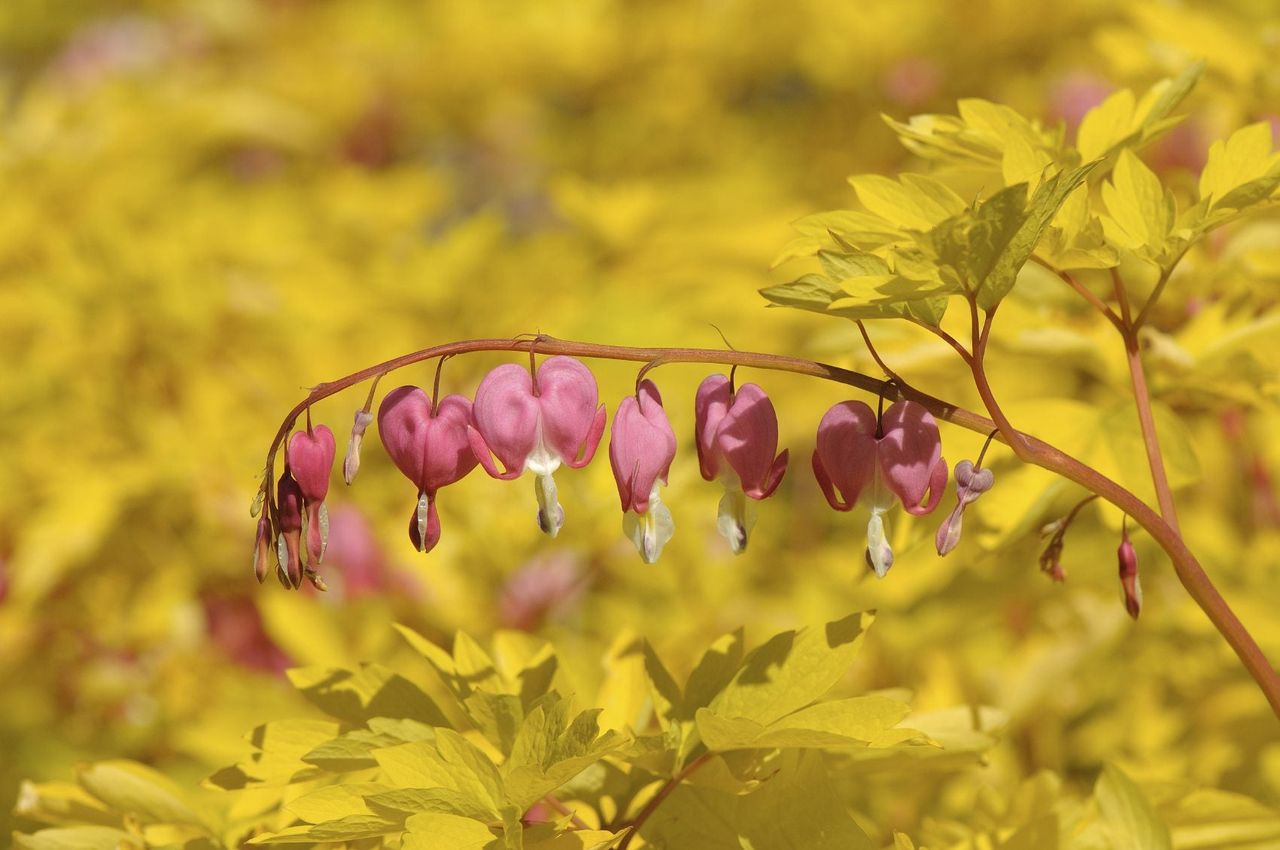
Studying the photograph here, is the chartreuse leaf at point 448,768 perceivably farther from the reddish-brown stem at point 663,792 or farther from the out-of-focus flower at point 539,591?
the out-of-focus flower at point 539,591

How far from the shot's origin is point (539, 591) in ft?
5.53

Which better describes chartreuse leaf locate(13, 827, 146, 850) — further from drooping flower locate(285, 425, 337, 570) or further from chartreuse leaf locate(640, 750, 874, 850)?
chartreuse leaf locate(640, 750, 874, 850)

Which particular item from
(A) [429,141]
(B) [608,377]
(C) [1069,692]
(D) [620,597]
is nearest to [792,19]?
(A) [429,141]

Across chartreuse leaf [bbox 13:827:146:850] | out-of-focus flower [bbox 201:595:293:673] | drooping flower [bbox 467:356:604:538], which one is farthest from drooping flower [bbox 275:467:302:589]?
out-of-focus flower [bbox 201:595:293:673]

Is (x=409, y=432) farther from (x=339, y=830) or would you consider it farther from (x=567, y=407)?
(x=339, y=830)

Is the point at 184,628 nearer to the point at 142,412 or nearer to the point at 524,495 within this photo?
the point at 142,412

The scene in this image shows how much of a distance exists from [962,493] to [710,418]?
18cm

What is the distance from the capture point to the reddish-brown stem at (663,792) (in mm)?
838

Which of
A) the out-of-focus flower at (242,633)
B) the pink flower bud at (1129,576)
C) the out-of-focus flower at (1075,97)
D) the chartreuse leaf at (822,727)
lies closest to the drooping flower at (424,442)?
the chartreuse leaf at (822,727)

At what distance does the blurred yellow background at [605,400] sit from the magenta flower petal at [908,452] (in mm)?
265

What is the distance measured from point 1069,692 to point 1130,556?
0.70 m

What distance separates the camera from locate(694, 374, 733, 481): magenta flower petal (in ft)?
2.76

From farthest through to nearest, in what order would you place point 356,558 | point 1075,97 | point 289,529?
point 1075,97, point 356,558, point 289,529

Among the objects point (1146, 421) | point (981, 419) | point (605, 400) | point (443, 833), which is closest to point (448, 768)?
point (443, 833)
